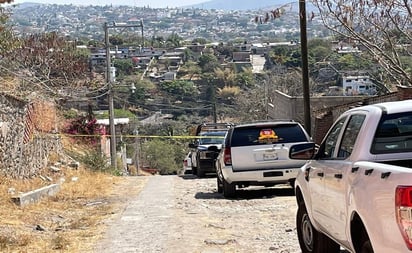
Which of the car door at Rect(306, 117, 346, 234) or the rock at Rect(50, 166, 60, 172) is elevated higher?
the car door at Rect(306, 117, 346, 234)

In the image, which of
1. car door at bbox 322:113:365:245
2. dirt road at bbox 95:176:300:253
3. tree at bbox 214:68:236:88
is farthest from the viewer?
tree at bbox 214:68:236:88

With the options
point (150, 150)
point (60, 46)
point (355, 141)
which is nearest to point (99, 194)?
point (355, 141)

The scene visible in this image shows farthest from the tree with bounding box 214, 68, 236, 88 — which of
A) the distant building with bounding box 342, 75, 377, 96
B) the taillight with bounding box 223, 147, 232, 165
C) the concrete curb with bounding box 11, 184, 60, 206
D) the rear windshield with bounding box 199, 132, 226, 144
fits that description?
the taillight with bounding box 223, 147, 232, 165

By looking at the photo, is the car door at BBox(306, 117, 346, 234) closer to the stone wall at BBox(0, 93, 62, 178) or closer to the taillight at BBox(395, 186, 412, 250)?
the taillight at BBox(395, 186, 412, 250)

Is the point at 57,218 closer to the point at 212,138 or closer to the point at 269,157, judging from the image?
the point at 269,157

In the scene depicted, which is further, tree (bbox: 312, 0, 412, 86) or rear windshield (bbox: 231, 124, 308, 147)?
tree (bbox: 312, 0, 412, 86)

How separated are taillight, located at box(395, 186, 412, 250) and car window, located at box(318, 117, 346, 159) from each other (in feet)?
8.77

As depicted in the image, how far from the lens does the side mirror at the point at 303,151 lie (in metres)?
8.38

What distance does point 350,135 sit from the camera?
274 inches

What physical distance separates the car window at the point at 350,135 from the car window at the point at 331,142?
1.17ft

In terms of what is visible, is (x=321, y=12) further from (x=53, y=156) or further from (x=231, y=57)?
(x=231, y=57)

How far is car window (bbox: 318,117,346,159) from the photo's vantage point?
7609 millimetres

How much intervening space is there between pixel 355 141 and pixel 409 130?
0.48 m

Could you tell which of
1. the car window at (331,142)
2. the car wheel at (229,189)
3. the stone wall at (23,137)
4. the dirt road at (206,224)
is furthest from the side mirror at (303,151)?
the stone wall at (23,137)
